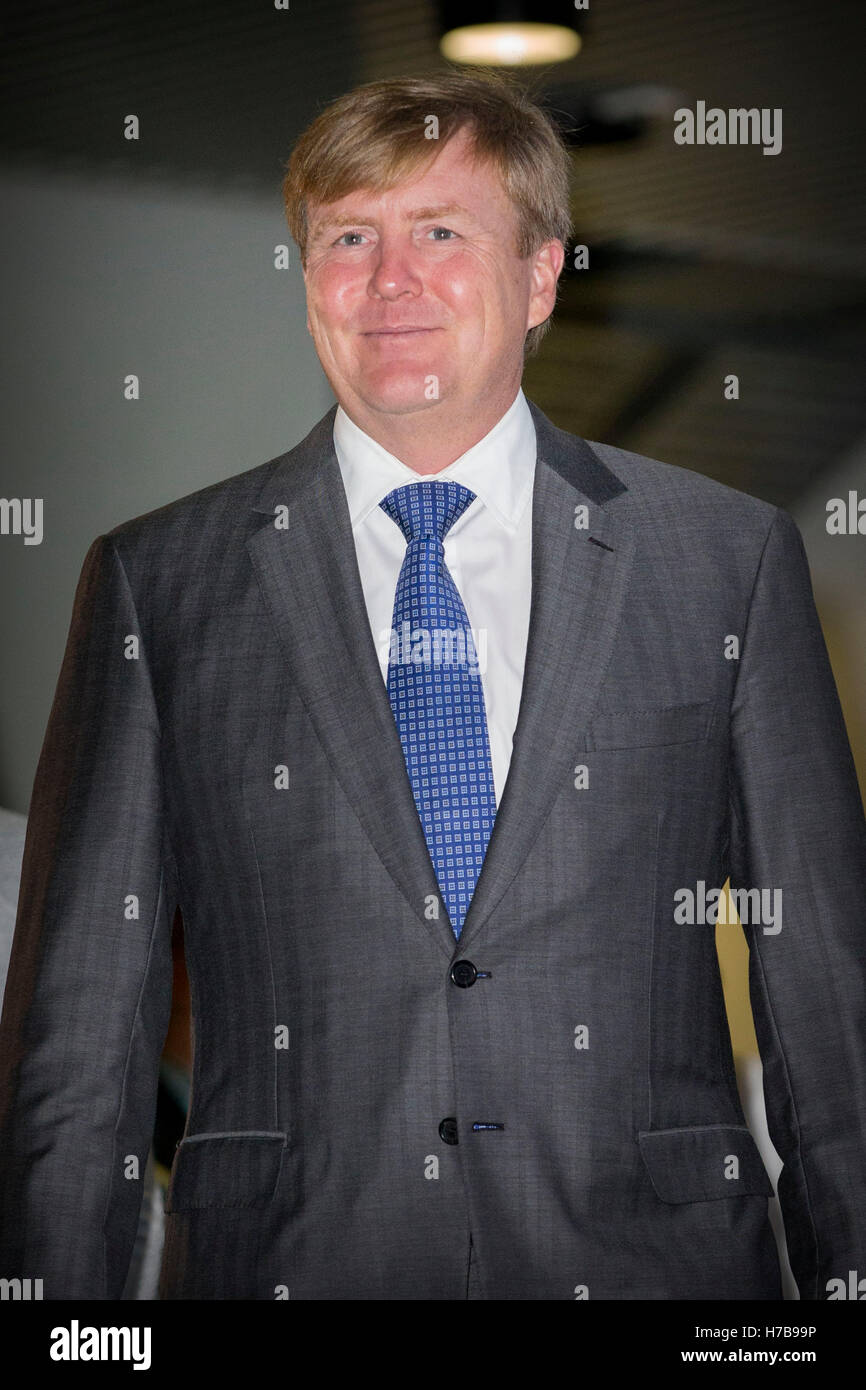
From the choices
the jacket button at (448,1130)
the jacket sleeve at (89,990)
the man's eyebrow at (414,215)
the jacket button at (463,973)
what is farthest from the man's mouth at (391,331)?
the jacket button at (448,1130)

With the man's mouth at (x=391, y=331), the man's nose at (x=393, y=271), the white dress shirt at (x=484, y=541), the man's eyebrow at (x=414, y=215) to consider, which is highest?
the man's eyebrow at (x=414, y=215)

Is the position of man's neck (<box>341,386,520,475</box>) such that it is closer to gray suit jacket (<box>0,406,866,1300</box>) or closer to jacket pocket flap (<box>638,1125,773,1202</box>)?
gray suit jacket (<box>0,406,866,1300</box>)

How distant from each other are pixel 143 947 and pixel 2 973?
37.4 inches

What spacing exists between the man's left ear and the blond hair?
1 centimetres

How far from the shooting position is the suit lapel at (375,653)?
1.52m

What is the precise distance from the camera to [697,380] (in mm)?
3254

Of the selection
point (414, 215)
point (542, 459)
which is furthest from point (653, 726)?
point (414, 215)

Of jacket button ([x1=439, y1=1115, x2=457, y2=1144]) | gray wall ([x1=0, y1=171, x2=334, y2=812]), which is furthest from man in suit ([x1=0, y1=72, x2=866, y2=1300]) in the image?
gray wall ([x1=0, y1=171, x2=334, y2=812])

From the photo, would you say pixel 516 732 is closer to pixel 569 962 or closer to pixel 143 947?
pixel 569 962

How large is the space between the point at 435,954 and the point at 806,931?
0.36 metres

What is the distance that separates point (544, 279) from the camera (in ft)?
5.75

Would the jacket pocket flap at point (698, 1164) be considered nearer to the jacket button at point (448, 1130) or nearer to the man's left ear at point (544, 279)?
the jacket button at point (448, 1130)

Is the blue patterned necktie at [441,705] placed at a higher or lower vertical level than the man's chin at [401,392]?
lower

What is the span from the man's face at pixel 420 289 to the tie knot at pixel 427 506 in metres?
0.08
